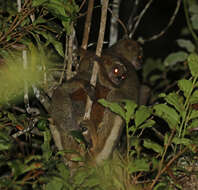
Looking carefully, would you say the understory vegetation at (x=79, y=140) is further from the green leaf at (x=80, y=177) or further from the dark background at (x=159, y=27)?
the dark background at (x=159, y=27)

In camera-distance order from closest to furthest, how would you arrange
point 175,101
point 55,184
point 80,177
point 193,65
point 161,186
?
point 55,184 → point 80,177 → point 161,186 → point 175,101 → point 193,65

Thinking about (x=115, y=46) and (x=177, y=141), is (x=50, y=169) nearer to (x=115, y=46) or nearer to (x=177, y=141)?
(x=177, y=141)

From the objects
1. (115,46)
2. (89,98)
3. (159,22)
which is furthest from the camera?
(159,22)

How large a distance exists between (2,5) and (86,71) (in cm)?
126

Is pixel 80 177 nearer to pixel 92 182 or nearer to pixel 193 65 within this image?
pixel 92 182

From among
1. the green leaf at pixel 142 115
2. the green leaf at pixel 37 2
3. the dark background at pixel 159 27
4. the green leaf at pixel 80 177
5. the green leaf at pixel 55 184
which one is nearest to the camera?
the green leaf at pixel 55 184

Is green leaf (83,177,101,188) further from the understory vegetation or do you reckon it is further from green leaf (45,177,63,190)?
green leaf (45,177,63,190)

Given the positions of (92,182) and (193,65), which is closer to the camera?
(92,182)

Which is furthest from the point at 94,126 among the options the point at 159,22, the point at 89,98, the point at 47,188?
the point at 159,22

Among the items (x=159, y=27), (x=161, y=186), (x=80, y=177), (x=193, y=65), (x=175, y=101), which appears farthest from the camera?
(x=159, y=27)

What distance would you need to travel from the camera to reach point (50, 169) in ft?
6.65

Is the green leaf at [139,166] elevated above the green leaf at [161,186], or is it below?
above

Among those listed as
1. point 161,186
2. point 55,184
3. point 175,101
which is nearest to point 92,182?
point 55,184


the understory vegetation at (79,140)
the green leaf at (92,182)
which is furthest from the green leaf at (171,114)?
the green leaf at (92,182)
